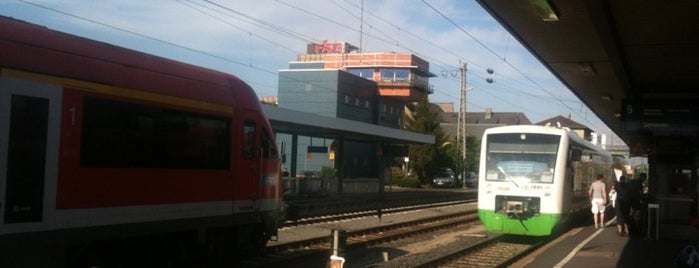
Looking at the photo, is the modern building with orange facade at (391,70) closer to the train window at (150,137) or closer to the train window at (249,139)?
the train window at (249,139)

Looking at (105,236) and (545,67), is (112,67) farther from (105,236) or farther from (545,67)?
(545,67)

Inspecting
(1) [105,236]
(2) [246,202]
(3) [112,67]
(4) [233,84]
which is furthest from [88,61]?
(2) [246,202]

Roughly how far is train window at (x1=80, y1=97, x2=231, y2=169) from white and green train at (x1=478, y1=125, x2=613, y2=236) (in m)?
7.32

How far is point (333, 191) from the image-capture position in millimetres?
38781

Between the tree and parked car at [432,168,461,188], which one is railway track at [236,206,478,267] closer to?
the tree

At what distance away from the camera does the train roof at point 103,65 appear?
7.82 meters

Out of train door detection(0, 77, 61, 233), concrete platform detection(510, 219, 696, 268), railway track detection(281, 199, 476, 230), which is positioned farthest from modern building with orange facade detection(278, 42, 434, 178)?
train door detection(0, 77, 61, 233)

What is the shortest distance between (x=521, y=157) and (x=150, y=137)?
375 inches

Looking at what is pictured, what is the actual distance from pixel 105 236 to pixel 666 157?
13561 millimetres

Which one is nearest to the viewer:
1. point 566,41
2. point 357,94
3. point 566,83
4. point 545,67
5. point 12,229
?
point 12,229

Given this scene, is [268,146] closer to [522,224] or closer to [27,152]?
[27,152]

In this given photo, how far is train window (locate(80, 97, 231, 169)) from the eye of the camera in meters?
8.62

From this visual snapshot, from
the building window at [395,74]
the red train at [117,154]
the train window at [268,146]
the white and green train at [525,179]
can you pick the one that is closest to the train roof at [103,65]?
the red train at [117,154]

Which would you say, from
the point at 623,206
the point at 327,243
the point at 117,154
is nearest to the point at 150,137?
the point at 117,154
